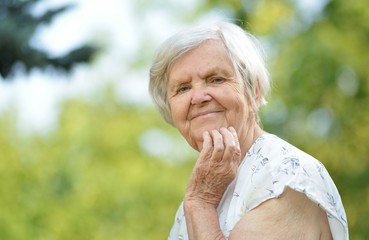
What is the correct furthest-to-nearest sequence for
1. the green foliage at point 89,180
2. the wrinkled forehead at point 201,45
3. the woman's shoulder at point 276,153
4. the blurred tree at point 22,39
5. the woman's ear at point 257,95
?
the green foliage at point 89,180 < the blurred tree at point 22,39 < the woman's ear at point 257,95 < the wrinkled forehead at point 201,45 < the woman's shoulder at point 276,153

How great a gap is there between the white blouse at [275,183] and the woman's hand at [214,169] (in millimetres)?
49

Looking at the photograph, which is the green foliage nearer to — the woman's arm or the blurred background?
the blurred background

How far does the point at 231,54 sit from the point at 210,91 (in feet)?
0.51

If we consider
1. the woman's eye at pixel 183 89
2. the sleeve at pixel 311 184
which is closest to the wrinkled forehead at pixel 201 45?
the woman's eye at pixel 183 89

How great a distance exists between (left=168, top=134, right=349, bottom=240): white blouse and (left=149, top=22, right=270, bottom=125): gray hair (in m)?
0.23

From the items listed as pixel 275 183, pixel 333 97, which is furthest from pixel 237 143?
pixel 333 97

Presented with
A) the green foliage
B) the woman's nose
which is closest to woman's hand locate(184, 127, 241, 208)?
the woman's nose

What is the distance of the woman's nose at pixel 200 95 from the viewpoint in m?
2.95

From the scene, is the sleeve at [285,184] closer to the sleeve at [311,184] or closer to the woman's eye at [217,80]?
the sleeve at [311,184]

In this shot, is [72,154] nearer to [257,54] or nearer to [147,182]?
[147,182]

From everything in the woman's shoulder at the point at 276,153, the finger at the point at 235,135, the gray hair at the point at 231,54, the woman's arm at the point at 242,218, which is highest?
the gray hair at the point at 231,54

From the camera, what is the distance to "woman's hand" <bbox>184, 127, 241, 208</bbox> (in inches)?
Result: 113

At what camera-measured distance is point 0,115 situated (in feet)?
50.0

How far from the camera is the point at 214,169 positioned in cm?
288
